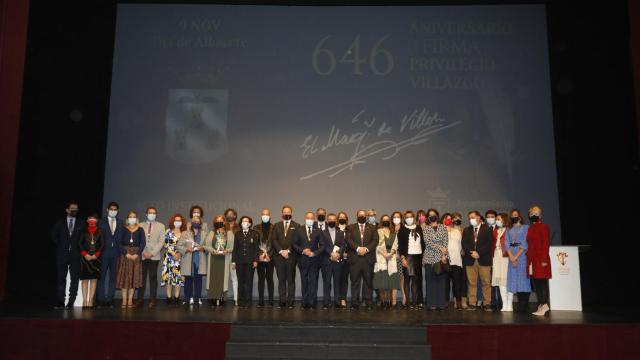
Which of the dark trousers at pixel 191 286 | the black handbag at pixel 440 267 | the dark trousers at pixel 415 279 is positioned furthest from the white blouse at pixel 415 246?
the dark trousers at pixel 191 286

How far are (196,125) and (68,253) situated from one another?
3478 millimetres

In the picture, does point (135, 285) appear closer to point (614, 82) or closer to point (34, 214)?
point (34, 214)

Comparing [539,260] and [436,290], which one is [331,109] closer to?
[436,290]

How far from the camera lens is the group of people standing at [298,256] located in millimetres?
7719

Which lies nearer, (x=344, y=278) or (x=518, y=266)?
(x=518, y=266)

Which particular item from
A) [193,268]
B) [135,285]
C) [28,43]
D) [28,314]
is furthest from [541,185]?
[28,43]

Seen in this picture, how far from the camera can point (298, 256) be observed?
27.2 feet

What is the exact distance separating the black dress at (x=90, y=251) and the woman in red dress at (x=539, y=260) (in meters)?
5.84

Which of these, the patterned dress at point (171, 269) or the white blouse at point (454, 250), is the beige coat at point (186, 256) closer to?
the patterned dress at point (171, 269)

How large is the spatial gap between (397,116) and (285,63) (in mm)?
2335

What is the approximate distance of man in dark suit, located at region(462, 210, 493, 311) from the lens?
7812 mm

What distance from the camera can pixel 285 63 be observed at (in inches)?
411

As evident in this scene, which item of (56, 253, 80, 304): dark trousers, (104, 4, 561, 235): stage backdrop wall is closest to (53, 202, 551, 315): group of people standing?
(56, 253, 80, 304): dark trousers

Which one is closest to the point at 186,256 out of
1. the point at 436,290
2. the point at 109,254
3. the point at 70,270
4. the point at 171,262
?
the point at 171,262
